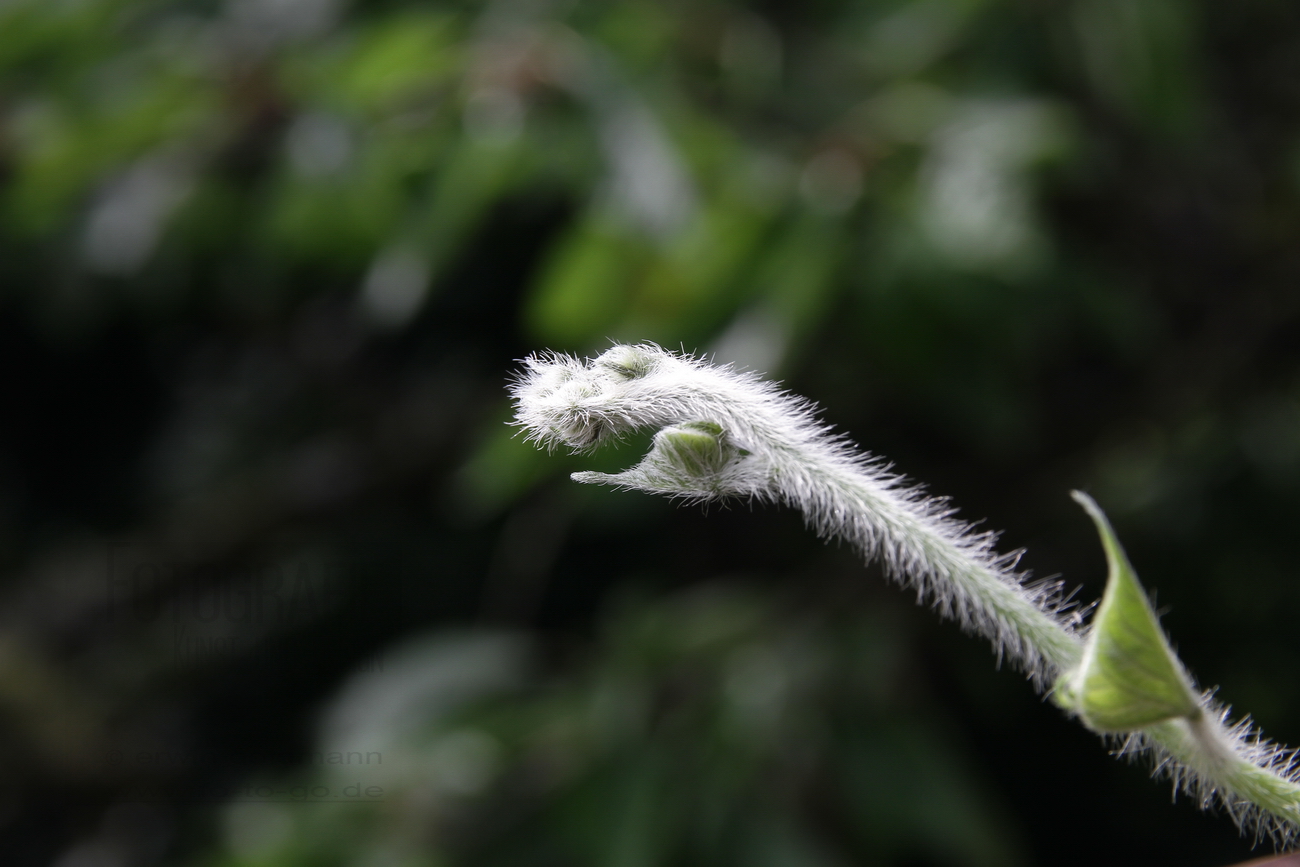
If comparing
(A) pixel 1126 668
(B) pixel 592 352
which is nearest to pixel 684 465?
(A) pixel 1126 668

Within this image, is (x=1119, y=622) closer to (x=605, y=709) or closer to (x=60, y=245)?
(x=605, y=709)

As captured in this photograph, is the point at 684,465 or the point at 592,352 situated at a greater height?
the point at 684,465

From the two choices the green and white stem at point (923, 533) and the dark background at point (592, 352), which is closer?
the green and white stem at point (923, 533)

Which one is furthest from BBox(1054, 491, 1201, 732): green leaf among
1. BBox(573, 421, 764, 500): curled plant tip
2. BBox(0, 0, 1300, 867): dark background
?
BBox(0, 0, 1300, 867): dark background

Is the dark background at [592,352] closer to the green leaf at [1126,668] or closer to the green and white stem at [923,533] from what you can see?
the green and white stem at [923,533]

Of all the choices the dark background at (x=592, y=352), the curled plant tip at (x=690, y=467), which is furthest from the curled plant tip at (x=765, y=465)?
the dark background at (x=592, y=352)

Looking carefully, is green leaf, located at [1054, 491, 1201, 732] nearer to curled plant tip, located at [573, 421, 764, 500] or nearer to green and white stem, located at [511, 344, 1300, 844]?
green and white stem, located at [511, 344, 1300, 844]

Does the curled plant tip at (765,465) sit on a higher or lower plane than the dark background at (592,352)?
higher

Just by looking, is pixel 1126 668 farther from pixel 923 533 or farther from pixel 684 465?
pixel 684 465

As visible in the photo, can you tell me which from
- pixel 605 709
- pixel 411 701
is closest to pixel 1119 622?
pixel 605 709

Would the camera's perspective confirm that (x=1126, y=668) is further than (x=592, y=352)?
No
